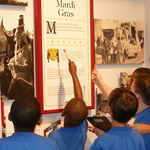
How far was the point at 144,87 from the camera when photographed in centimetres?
134

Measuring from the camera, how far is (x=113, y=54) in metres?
1.92

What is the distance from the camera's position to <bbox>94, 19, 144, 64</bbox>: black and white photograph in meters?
1.86

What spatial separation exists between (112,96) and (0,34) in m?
0.92

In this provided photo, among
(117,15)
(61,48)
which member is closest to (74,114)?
(61,48)

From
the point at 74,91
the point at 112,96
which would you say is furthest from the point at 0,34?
the point at 112,96

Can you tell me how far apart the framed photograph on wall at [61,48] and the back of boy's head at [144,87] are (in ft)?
1.67

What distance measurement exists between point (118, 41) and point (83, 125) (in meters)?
0.91

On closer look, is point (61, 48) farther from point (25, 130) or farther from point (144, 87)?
point (25, 130)

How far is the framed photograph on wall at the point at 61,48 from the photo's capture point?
1613 millimetres

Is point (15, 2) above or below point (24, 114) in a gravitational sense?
above

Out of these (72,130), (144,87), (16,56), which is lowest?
(72,130)

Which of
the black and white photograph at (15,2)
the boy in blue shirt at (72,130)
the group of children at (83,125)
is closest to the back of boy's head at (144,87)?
the group of children at (83,125)

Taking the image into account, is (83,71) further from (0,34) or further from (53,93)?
(0,34)

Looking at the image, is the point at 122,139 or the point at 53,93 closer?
the point at 122,139
